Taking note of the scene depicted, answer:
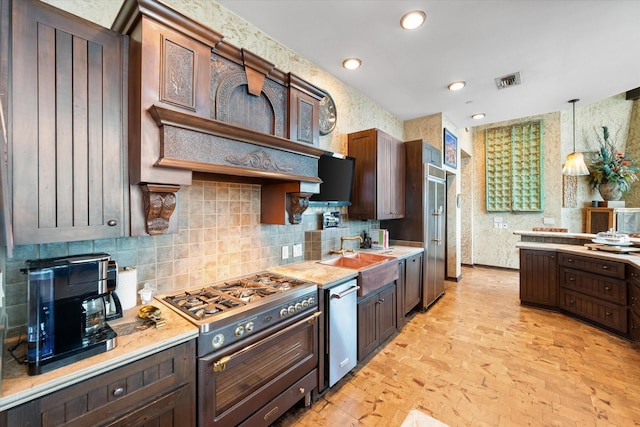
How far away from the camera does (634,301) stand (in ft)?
9.41

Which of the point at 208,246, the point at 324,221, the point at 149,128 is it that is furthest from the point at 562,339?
the point at 149,128

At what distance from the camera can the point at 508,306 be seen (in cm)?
405

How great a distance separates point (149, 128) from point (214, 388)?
1.37 metres

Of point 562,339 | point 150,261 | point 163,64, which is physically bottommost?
point 562,339

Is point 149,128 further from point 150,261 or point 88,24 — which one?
point 150,261

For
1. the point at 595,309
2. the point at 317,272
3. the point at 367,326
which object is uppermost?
the point at 317,272

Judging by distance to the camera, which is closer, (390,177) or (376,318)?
(376,318)

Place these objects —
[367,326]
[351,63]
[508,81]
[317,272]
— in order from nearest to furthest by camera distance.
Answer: [317,272] → [367,326] → [351,63] → [508,81]

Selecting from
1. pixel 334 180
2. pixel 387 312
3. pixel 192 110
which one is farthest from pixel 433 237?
pixel 192 110

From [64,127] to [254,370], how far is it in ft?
5.16

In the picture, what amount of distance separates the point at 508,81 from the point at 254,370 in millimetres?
4257

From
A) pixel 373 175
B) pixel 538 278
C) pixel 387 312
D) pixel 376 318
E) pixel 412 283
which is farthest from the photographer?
pixel 538 278

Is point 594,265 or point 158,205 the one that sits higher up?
point 158,205

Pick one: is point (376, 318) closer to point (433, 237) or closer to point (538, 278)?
point (433, 237)
